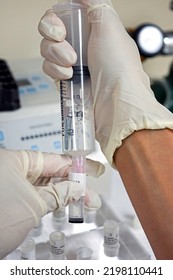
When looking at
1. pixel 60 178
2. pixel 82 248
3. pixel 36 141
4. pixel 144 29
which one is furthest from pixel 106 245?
pixel 144 29

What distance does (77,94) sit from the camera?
820 millimetres

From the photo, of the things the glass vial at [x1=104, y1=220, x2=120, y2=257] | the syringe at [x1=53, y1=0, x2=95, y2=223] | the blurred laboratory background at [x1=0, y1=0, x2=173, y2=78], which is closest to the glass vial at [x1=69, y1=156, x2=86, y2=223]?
the syringe at [x1=53, y1=0, x2=95, y2=223]

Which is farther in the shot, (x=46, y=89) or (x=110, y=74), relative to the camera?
(x=46, y=89)

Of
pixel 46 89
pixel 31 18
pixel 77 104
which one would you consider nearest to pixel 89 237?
pixel 77 104

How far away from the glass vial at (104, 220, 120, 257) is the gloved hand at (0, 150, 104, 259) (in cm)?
11

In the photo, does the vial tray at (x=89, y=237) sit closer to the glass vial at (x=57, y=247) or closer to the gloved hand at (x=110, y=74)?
the glass vial at (x=57, y=247)

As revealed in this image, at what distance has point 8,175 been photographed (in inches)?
28.6

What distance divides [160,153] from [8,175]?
0.26m

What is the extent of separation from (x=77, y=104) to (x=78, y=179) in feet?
0.48

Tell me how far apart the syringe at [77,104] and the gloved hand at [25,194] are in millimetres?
29

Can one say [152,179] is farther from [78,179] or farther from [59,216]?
[59,216]

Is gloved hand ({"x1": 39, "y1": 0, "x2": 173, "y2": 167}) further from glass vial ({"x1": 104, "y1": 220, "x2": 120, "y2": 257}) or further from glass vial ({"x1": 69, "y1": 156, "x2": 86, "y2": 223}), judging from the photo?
glass vial ({"x1": 104, "y1": 220, "x2": 120, "y2": 257})

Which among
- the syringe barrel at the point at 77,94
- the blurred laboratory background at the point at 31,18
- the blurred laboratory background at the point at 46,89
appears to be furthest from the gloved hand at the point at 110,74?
the blurred laboratory background at the point at 31,18
